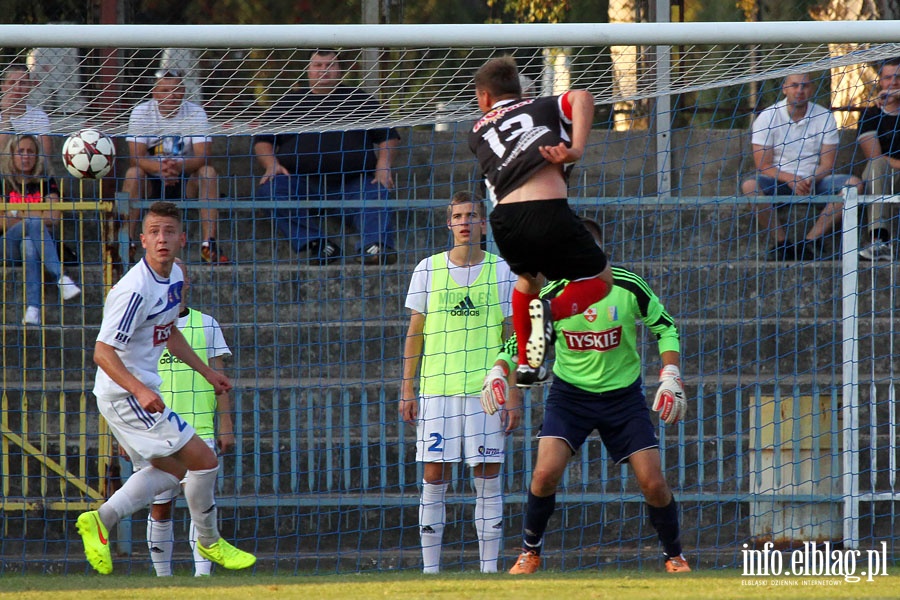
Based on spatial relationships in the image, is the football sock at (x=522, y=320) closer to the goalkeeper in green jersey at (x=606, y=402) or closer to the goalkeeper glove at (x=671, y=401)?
the goalkeeper in green jersey at (x=606, y=402)

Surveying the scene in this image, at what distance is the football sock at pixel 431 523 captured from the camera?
630 cm

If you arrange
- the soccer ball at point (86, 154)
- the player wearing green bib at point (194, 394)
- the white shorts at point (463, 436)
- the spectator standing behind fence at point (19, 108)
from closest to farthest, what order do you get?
the white shorts at point (463, 436)
the player wearing green bib at point (194, 394)
the spectator standing behind fence at point (19, 108)
the soccer ball at point (86, 154)

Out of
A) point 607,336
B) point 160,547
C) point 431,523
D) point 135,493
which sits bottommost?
point 160,547

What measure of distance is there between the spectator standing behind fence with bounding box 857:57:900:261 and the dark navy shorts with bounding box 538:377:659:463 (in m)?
2.98

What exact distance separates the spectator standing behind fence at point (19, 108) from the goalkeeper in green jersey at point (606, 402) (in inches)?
126

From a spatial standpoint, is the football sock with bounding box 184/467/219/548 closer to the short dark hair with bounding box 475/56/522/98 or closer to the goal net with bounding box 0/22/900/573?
the goal net with bounding box 0/22/900/573

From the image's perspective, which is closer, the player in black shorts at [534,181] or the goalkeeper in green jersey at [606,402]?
the player in black shorts at [534,181]

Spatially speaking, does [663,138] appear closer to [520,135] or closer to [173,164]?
[173,164]

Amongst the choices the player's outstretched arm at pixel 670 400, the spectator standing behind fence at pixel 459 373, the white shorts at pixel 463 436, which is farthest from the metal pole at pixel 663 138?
the player's outstretched arm at pixel 670 400

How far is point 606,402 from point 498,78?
69.1 inches

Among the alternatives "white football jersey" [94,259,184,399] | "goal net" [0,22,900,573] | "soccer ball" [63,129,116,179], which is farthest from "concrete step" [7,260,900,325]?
"white football jersey" [94,259,184,399]

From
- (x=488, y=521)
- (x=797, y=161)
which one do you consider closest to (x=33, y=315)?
(x=488, y=521)

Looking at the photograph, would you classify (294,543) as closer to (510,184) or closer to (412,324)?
(412,324)

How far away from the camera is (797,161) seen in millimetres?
8344
